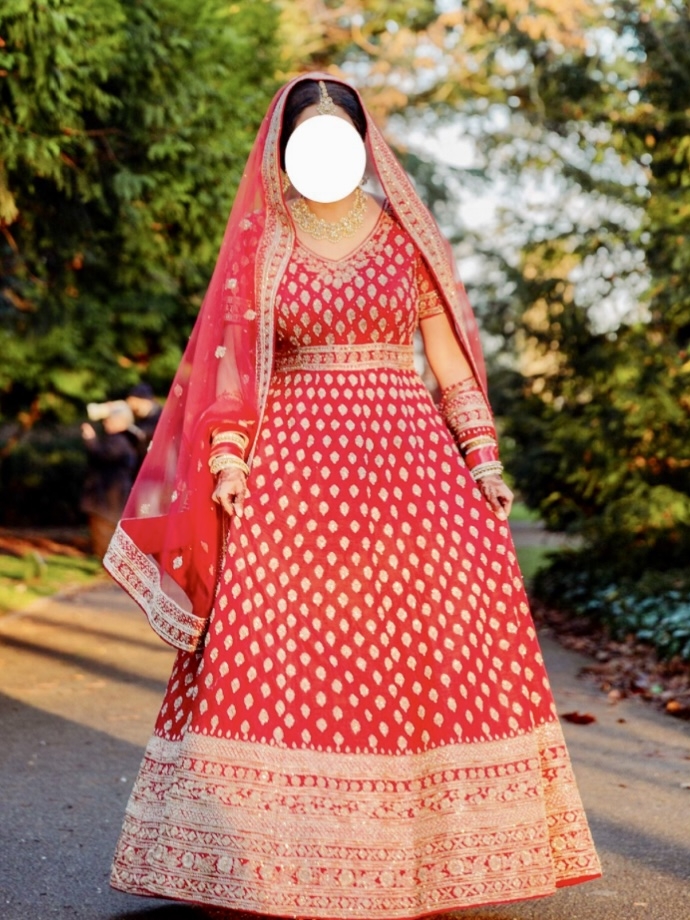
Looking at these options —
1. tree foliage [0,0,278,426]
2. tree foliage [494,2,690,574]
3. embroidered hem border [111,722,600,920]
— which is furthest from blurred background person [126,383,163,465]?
embroidered hem border [111,722,600,920]

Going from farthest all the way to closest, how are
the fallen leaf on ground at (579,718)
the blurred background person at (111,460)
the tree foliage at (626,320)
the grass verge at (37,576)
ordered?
the blurred background person at (111,460) < the grass verge at (37,576) < the tree foliage at (626,320) < the fallen leaf on ground at (579,718)

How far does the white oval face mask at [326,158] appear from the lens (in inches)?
142

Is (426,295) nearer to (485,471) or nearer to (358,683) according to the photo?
(485,471)

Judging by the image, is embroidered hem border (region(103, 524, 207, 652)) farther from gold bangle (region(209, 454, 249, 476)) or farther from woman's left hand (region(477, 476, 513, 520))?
woman's left hand (region(477, 476, 513, 520))

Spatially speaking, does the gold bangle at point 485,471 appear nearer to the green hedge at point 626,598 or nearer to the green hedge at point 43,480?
the green hedge at point 626,598

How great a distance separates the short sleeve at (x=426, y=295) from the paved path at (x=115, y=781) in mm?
1687

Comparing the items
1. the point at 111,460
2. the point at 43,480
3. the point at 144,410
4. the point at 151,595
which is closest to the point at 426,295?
the point at 151,595

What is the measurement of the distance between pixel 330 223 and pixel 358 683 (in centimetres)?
129

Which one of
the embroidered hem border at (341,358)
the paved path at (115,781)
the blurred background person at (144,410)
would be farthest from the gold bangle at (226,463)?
the blurred background person at (144,410)

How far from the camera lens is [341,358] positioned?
365 centimetres

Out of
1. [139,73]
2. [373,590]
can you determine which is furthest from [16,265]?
[373,590]

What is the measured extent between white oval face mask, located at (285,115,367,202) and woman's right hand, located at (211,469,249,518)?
799 millimetres

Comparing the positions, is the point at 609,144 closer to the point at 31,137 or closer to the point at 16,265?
the point at 16,265

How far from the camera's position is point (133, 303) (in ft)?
50.2
